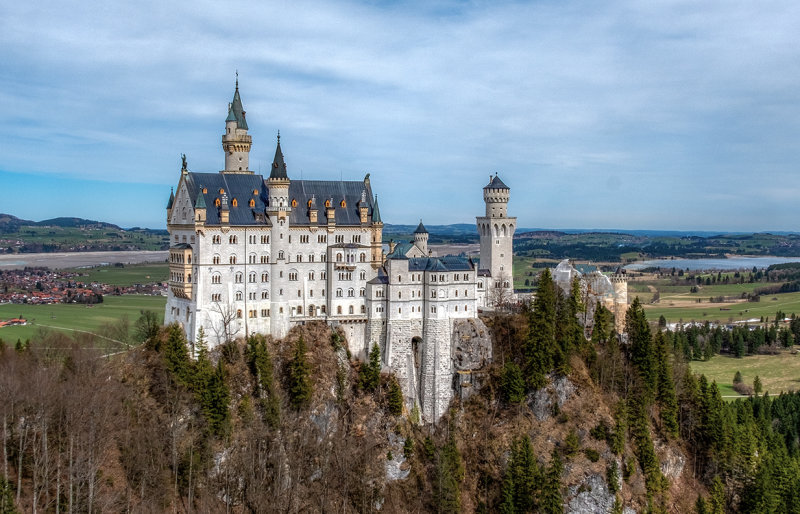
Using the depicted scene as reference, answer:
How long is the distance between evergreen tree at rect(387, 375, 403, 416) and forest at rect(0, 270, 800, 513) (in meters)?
0.20

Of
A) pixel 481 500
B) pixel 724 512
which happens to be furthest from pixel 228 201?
pixel 724 512

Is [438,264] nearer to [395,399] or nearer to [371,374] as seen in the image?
[371,374]

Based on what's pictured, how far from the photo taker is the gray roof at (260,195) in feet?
258

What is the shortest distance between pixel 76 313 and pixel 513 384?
3378 inches

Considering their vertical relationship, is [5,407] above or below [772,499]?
above

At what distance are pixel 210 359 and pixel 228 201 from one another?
53.8 ft

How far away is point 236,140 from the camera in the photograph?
84812 millimetres

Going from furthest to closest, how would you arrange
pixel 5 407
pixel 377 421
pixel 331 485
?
1. pixel 377 421
2. pixel 331 485
3. pixel 5 407

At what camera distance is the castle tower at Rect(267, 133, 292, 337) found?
80.2 metres

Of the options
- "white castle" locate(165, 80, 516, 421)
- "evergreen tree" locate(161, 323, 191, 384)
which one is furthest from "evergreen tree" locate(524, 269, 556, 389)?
"evergreen tree" locate(161, 323, 191, 384)

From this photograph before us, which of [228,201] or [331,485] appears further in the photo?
[228,201]

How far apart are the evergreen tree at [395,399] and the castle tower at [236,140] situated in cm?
2874

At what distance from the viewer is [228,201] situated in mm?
79250

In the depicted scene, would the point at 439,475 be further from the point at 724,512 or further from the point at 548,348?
the point at 724,512
